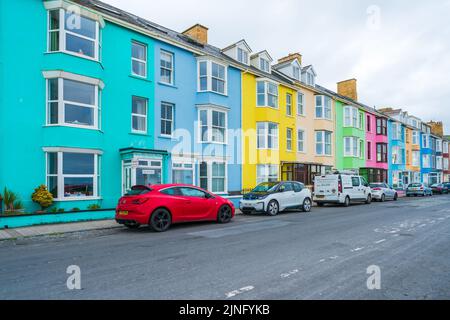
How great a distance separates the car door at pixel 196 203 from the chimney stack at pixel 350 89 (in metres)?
32.8

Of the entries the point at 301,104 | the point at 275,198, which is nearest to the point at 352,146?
the point at 301,104

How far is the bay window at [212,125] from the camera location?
19812mm

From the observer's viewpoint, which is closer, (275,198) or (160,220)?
(160,220)

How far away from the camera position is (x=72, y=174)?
543 inches

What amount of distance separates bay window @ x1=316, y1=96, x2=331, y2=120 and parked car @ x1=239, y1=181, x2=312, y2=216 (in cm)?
1398

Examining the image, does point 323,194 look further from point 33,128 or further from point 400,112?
point 400,112

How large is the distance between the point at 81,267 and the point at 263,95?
1979cm

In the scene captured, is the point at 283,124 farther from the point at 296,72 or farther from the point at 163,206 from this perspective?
the point at 163,206

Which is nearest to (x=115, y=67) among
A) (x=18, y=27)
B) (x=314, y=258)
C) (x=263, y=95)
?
(x=18, y=27)

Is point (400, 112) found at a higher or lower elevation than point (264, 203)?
higher

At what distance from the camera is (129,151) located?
49.6 feet

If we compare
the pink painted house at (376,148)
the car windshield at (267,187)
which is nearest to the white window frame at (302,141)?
the car windshield at (267,187)

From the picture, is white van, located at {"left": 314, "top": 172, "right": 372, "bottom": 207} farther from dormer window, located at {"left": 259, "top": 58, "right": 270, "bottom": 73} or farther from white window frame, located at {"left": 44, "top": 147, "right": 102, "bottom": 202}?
white window frame, located at {"left": 44, "top": 147, "right": 102, "bottom": 202}

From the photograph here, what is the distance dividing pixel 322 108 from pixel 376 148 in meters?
13.0
